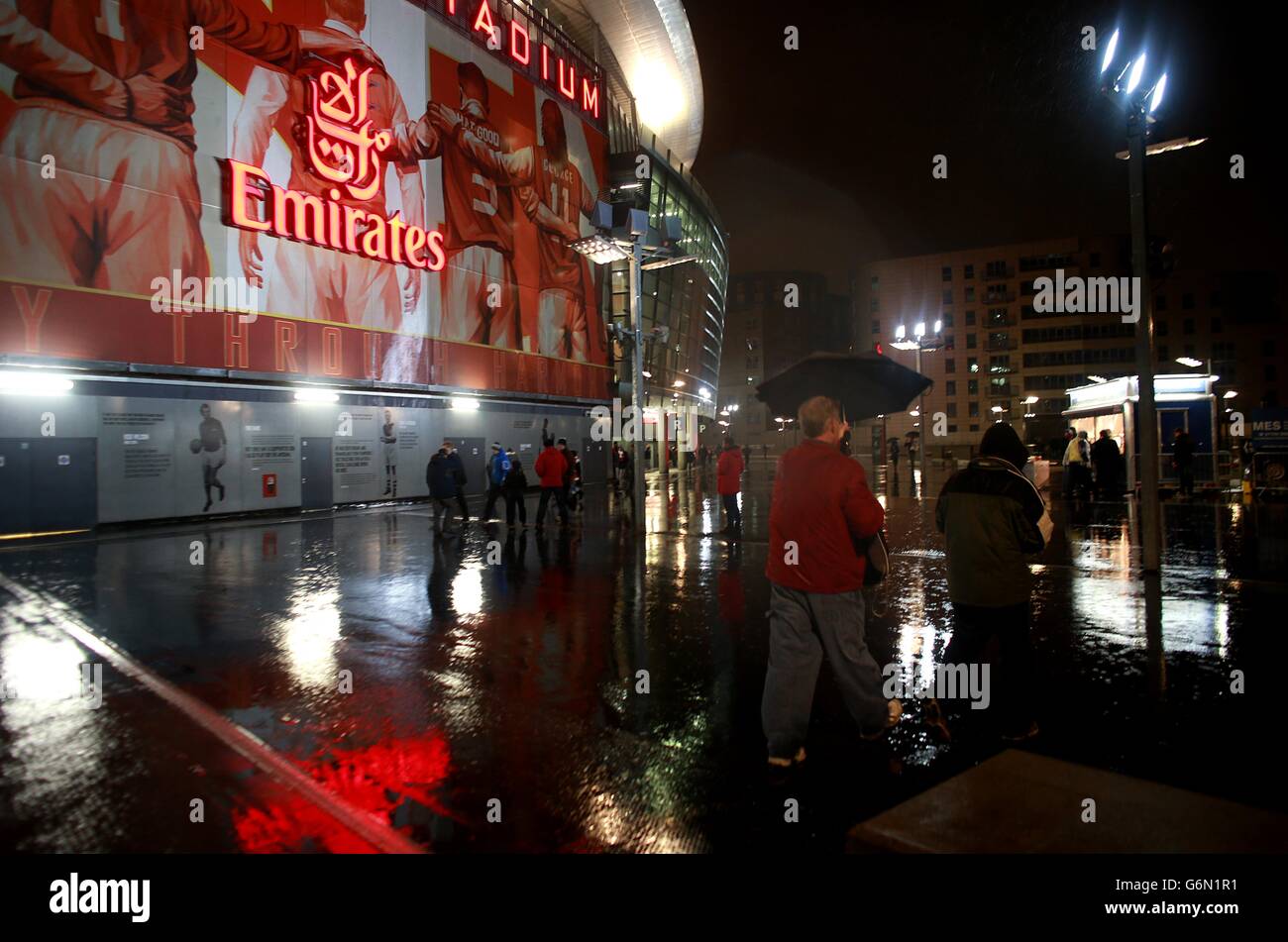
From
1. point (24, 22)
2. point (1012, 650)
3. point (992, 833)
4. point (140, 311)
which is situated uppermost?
point (24, 22)

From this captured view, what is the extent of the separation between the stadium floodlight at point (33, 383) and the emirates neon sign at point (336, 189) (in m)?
5.77

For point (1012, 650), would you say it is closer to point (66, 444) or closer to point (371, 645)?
point (371, 645)

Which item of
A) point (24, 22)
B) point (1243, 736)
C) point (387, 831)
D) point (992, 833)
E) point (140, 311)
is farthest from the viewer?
point (140, 311)

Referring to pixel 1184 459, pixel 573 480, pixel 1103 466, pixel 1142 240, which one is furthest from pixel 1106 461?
pixel 573 480

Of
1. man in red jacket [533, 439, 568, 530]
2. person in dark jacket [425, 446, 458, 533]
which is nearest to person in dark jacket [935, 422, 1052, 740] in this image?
man in red jacket [533, 439, 568, 530]

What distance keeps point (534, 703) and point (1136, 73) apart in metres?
10.5

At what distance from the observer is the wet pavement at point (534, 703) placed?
139 inches

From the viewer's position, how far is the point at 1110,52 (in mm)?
9547

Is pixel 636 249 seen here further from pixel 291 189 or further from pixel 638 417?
pixel 291 189

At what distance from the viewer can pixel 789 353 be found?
14950 centimetres

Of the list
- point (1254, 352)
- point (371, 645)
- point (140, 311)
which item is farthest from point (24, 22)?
point (1254, 352)

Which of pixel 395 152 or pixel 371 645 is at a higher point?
pixel 395 152

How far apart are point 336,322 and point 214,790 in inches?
829

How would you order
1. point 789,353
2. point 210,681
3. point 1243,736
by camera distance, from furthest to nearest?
1. point 789,353
2. point 210,681
3. point 1243,736
